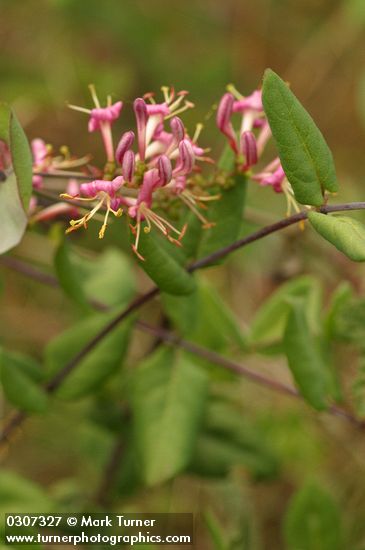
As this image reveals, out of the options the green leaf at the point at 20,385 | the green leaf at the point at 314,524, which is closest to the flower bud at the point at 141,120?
the green leaf at the point at 20,385

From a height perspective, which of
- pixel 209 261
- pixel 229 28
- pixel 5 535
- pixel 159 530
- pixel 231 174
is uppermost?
pixel 229 28

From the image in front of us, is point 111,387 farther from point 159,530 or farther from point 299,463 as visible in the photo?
point 299,463

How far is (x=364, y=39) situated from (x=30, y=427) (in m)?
2.20

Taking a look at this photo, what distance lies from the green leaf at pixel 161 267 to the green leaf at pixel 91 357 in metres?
0.41

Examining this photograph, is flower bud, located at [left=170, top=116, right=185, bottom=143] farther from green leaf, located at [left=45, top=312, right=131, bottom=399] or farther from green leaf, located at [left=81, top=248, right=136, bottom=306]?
green leaf, located at [left=81, top=248, right=136, bottom=306]

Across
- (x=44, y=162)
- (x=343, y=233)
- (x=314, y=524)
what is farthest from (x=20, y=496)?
(x=343, y=233)

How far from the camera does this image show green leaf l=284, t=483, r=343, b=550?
172 cm

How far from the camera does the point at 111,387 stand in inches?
81.3

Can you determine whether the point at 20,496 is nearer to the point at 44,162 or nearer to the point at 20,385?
the point at 20,385

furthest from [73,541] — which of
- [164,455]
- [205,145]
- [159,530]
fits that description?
[205,145]

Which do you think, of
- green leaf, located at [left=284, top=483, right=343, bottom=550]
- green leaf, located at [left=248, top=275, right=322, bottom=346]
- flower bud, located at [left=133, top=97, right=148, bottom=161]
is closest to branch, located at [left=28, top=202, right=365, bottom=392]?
flower bud, located at [left=133, top=97, right=148, bottom=161]

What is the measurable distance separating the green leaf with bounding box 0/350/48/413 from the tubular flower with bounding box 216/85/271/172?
610 mm

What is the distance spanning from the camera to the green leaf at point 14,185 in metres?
1.16

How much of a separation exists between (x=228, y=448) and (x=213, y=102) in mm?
1772
